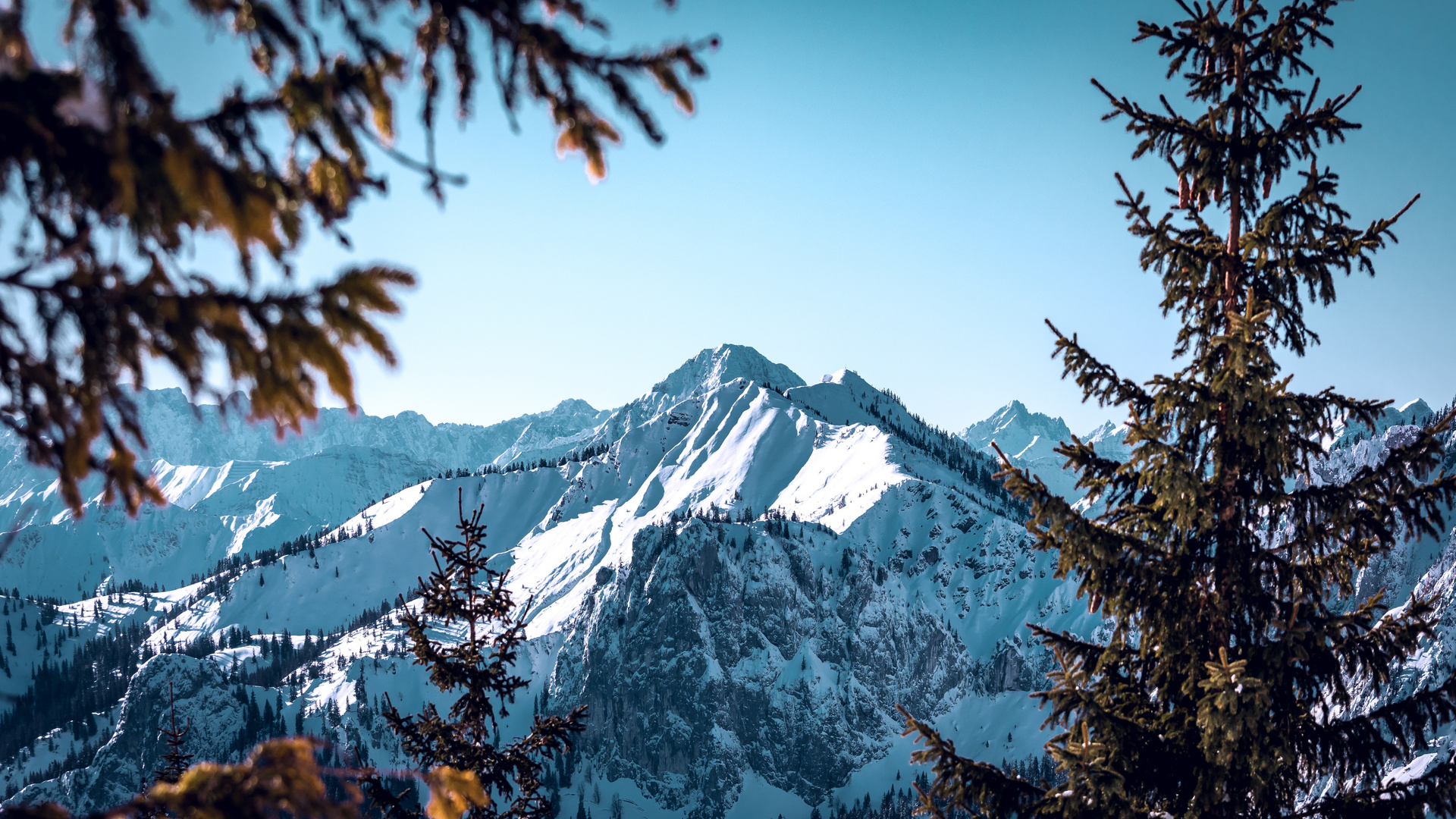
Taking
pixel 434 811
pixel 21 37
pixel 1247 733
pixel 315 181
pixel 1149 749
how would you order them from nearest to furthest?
pixel 21 37 → pixel 315 181 → pixel 434 811 → pixel 1247 733 → pixel 1149 749

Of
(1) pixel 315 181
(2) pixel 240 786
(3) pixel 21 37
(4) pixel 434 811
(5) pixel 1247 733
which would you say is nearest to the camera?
(3) pixel 21 37

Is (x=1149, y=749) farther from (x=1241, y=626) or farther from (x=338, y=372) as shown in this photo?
(x=338, y=372)

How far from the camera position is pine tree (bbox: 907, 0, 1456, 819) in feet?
31.9

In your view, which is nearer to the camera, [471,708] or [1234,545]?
[1234,545]

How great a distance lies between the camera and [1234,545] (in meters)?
10.3

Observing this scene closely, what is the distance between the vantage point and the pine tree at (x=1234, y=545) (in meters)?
9.73

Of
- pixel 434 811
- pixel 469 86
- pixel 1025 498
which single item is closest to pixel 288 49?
pixel 469 86

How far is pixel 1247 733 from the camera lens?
9750 millimetres

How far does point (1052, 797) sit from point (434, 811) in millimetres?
7859

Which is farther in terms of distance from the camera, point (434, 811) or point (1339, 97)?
point (1339, 97)

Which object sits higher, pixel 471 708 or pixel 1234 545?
pixel 471 708

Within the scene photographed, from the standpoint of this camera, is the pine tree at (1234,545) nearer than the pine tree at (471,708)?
Yes

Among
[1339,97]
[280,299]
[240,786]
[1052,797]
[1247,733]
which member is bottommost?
[1247,733]

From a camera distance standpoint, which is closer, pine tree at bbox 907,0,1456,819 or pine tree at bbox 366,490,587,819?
pine tree at bbox 907,0,1456,819
